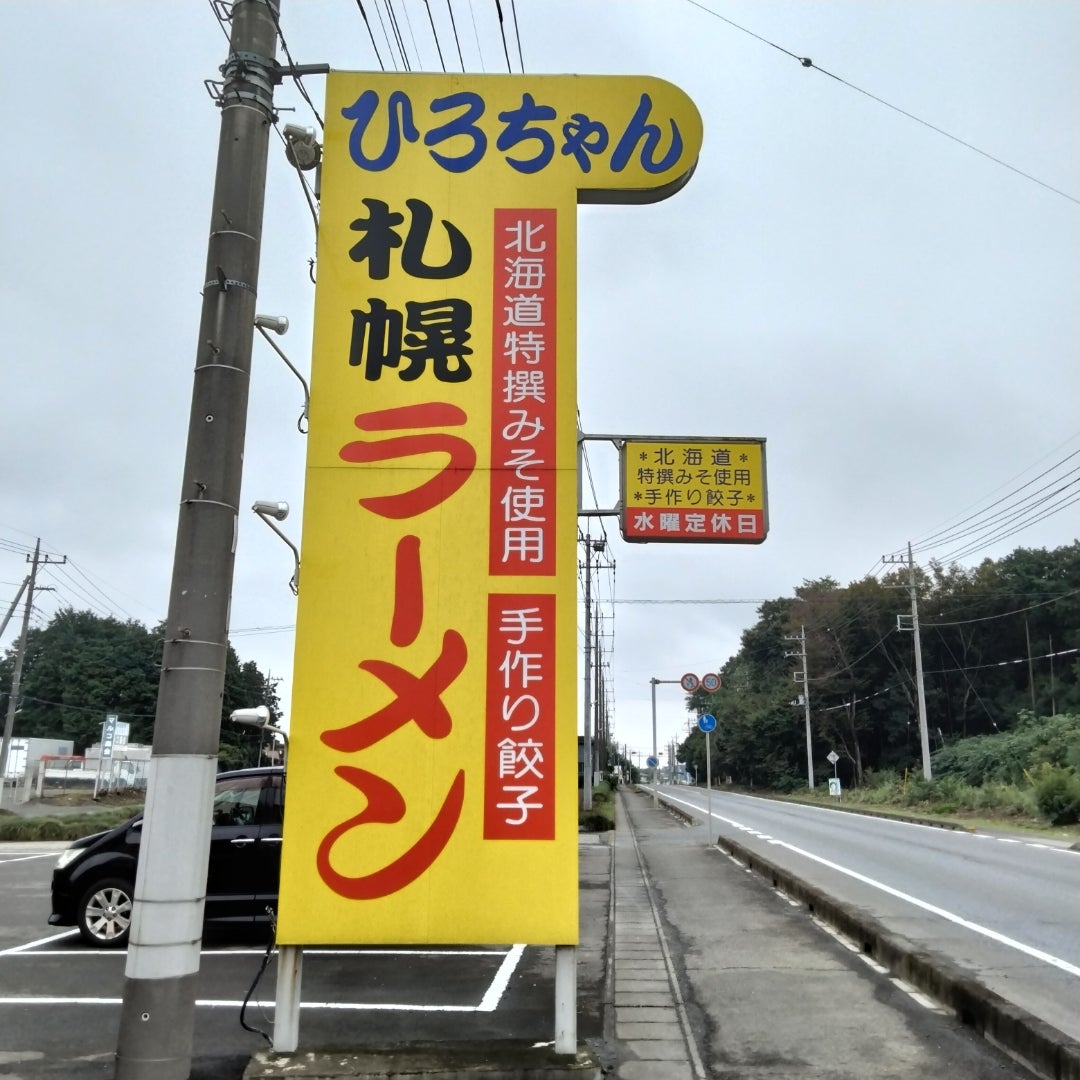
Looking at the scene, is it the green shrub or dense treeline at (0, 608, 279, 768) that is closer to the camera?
the green shrub

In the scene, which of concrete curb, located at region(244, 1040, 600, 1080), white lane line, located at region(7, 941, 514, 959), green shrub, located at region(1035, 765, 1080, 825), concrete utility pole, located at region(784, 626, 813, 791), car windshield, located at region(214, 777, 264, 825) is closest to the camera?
concrete curb, located at region(244, 1040, 600, 1080)

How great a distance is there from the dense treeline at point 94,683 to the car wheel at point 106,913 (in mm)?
65487

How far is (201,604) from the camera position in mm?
4020

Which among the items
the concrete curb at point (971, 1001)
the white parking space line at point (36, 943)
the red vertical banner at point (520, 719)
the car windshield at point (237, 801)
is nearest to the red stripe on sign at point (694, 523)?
the concrete curb at point (971, 1001)

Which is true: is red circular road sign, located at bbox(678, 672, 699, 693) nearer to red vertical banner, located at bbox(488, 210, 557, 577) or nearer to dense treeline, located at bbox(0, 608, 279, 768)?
red vertical banner, located at bbox(488, 210, 557, 577)

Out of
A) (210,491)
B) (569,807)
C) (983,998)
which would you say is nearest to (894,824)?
(983,998)

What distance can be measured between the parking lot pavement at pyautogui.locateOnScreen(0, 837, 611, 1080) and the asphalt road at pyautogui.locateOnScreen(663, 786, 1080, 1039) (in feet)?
10.5

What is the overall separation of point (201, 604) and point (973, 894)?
438 inches

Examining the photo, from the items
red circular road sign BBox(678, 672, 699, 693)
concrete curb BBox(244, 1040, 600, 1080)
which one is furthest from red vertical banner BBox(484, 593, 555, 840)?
red circular road sign BBox(678, 672, 699, 693)

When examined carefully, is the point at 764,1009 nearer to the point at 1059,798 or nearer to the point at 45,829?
the point at 1059,798

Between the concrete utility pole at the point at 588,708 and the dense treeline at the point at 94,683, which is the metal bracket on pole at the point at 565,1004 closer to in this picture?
the concrete utility pole at the point at 588,708

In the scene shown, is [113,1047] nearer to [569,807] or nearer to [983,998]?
[569,807]

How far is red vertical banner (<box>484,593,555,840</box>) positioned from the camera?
15.9 ft

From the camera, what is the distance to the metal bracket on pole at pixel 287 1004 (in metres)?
4.66
